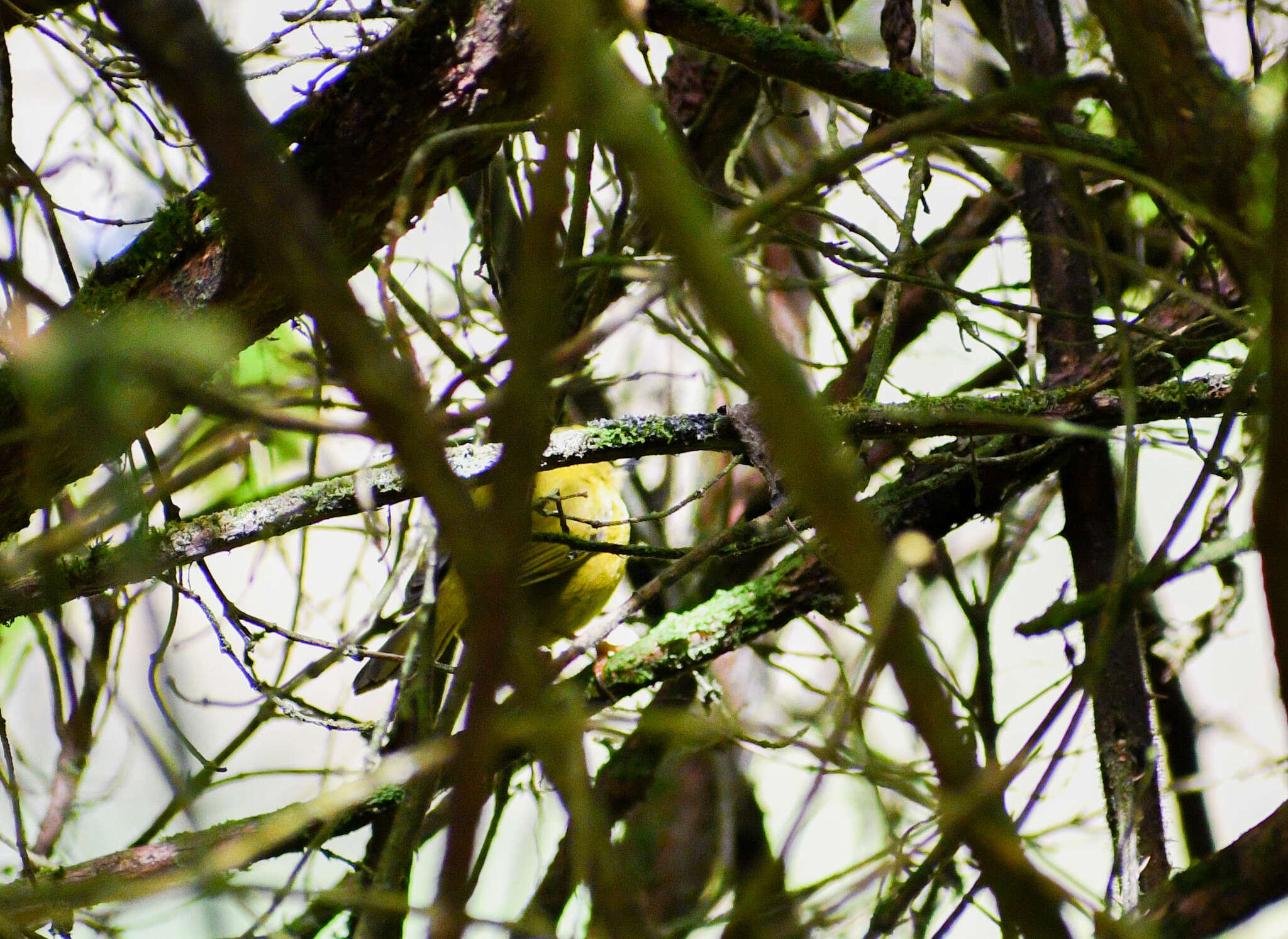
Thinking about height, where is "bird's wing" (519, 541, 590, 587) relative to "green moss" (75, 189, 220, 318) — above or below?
above

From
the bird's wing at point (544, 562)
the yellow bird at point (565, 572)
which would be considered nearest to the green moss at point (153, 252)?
the yellow bird at point (565, 572)

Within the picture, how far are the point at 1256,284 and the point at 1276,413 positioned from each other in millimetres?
334

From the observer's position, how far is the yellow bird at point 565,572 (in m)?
3.43

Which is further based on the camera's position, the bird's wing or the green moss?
the bird's wing

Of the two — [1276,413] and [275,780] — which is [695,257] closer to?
[1276,413]

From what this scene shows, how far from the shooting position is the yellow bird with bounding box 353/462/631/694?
11.3 ft

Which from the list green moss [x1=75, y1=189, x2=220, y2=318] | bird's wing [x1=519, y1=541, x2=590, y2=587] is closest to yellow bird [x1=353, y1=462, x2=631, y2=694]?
bird's wing [x1=519, y1=541, x2=590, y2=587]

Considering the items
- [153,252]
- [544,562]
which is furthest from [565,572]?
[153,252]

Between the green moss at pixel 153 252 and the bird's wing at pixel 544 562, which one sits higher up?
the bird's wing at pixel 544 562

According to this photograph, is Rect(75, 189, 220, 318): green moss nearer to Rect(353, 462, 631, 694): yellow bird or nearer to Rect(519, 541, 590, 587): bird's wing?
Rect(353, 462, 631, 694): yellow bird

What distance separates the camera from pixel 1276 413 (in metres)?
0.74

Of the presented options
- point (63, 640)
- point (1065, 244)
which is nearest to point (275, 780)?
point (63, 640)

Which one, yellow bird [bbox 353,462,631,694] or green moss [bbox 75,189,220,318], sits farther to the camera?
yellow bird [bbox 353,462,631,694]

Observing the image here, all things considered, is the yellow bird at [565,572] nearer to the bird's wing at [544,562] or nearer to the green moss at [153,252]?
the bird's wing at [544,562]
